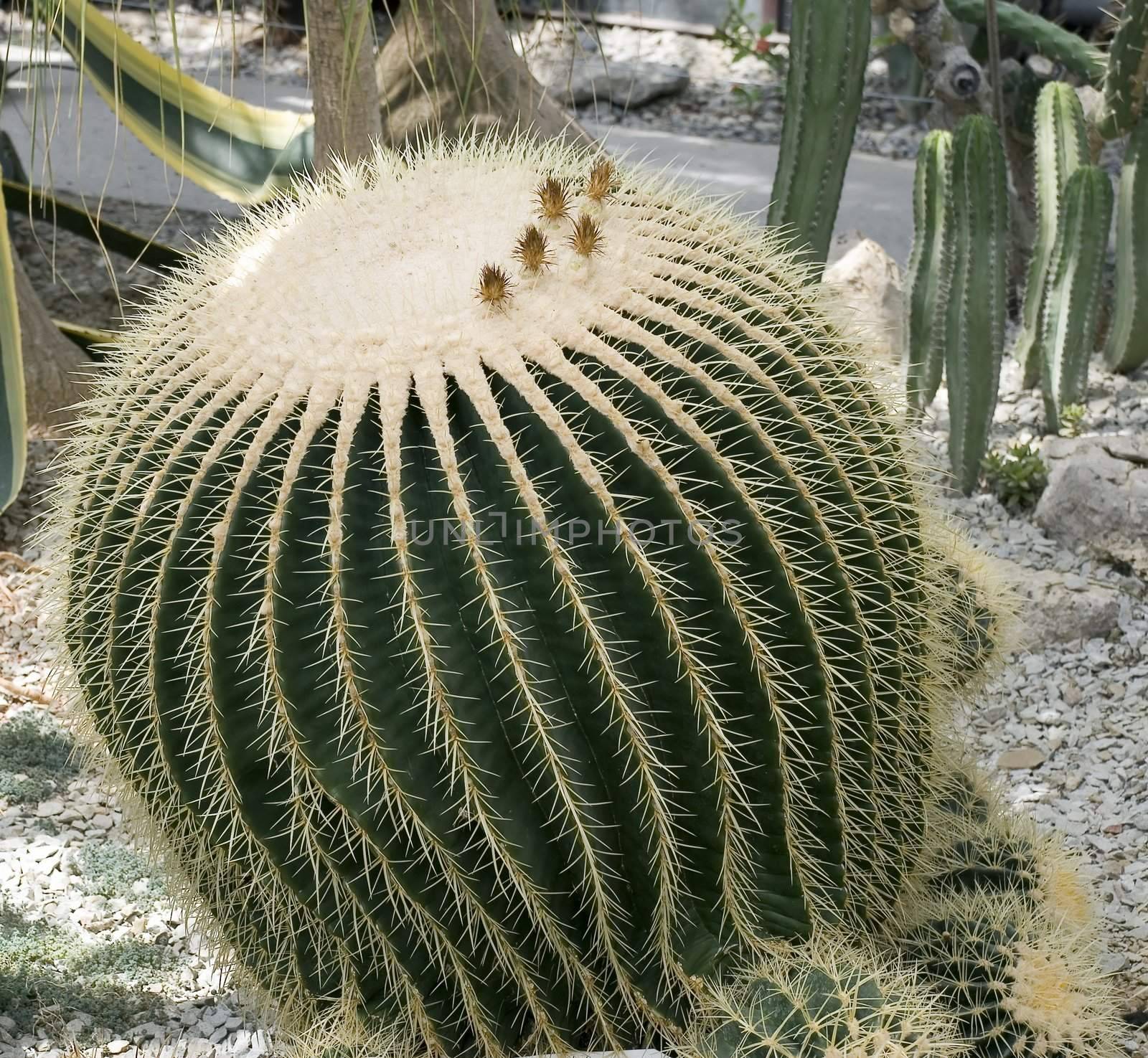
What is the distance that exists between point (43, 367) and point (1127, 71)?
3.44m

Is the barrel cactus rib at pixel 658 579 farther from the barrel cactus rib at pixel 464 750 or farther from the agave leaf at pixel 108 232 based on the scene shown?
the agave leaf at pixel 108 232

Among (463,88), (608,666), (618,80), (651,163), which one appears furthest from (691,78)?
(608,666)

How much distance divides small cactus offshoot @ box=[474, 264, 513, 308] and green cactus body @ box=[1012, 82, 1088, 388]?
3201 millimetres

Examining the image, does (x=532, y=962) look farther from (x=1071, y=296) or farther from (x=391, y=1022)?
(x=1071, y=296)

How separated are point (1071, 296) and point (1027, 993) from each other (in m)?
2.86

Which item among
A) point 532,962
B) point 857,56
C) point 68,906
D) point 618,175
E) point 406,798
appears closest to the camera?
point 406,798

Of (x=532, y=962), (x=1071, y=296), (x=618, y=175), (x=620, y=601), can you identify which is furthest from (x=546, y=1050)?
(x=1071, y=296)

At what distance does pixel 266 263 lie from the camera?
6.05ft

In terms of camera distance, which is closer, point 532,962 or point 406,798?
point 406,798

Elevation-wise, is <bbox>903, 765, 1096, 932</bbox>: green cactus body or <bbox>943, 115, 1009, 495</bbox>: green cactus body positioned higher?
<bbox>943, 115, 1009, 495</bbox>: green cactus body

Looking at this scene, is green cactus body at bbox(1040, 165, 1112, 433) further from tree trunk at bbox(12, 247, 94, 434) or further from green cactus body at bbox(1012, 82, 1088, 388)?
tree trunk at bbox(12, 247, 94, 434)

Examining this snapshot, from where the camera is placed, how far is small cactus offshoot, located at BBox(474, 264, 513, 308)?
1.62m

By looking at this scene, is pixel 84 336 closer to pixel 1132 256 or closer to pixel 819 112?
pixel 819 112

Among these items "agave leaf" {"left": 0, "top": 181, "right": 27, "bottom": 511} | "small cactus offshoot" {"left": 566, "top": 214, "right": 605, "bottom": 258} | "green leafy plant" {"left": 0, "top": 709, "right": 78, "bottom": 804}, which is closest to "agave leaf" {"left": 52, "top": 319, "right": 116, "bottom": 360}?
"green leafy plant" {"left": 0, "top": 709, "right": 78, "bottom": 804}
